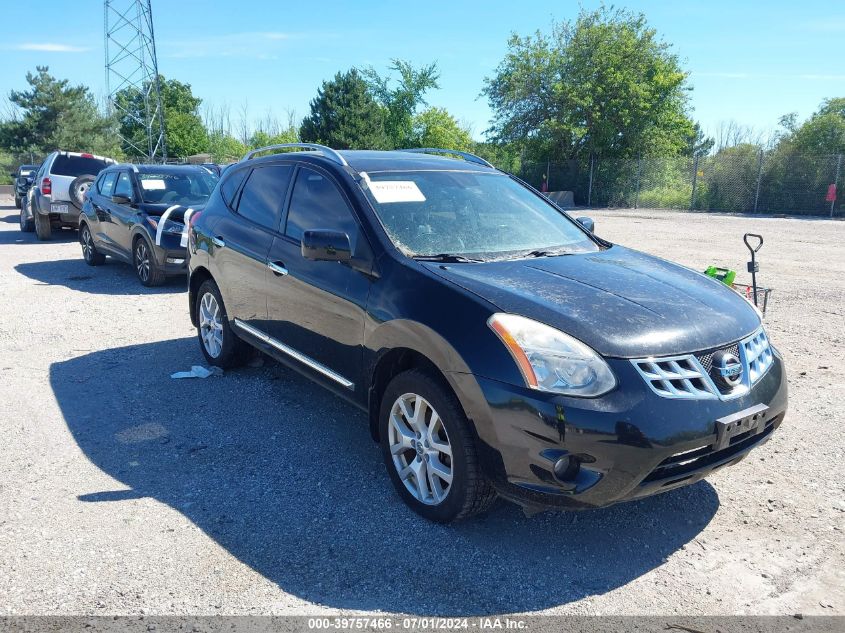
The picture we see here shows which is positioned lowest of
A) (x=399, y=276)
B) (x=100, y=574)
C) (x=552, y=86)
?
(x=100, y=574)

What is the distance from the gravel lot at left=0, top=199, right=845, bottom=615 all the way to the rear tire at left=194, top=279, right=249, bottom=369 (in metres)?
0.19

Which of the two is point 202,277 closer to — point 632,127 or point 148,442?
point 148,442

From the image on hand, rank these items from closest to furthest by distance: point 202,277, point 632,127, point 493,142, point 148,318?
point 202,277
point 148,318
point 632,127
point 493,142

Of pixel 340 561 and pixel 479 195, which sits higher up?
pixel 479 195

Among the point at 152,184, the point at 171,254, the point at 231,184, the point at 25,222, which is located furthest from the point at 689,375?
the point at 25,222

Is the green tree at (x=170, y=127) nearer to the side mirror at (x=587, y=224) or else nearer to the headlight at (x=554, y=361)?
the side mirror at (x=587, y=224)

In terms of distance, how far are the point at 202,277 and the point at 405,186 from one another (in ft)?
8.43

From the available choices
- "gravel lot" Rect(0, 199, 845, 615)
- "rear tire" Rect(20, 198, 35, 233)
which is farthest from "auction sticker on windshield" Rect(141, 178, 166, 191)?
"rear tire" Rect(20, 198, 35, 233)

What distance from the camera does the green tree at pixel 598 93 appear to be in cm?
3584

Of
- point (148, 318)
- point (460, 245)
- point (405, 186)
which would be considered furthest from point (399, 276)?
point (148, 318)

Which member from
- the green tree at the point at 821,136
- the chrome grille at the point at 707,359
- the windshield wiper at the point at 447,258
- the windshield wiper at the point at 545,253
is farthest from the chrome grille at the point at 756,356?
the green tree at the point at 821,136

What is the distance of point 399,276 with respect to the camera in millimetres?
3492

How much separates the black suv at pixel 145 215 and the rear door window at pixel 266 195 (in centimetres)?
445

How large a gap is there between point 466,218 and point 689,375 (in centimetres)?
177
